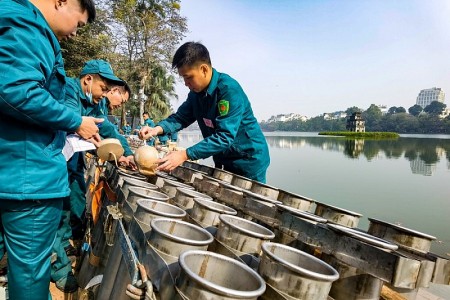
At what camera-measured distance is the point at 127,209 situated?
8.76 ft

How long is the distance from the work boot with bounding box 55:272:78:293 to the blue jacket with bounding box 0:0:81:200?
1.44m

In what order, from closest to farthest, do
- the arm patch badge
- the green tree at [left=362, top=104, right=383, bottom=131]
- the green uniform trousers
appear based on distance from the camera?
the green uniform trousers
the arm patch badge
the green tree at [left=362, top=104, right=383, bottom=131]

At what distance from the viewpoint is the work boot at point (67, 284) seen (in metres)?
3.19

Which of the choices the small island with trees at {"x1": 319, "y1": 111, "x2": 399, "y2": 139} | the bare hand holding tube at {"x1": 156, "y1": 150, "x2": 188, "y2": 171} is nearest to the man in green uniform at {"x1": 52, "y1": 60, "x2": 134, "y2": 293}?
the bare hand holding tube at {"x1": 156, "y1": 150, "x2": 188, "y2": 171}

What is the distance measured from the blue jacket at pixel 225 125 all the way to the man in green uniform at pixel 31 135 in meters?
1.76

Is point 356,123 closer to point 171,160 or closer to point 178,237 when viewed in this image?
point 171,160

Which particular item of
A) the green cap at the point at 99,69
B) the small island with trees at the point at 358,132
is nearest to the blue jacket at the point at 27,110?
the green cap at the point at 99,69

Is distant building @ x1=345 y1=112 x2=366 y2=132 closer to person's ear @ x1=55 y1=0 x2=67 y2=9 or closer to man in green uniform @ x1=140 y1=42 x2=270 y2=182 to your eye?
man in green uniform @ x1=140 y1=42 x2=270 y2=182

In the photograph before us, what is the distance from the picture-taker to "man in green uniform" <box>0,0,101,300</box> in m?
1.92

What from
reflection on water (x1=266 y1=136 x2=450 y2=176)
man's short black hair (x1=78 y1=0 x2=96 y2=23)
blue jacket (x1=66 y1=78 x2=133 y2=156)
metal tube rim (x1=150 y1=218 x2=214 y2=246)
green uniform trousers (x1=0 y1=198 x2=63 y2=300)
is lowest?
green uniform trousers (x1=0 y1=198 x2=63 y2=300)

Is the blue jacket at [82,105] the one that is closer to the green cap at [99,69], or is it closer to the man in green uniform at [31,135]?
the green cap at [99,69]

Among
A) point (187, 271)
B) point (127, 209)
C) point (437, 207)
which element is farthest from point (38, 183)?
point (437, 207)

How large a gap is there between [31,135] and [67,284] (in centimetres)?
183

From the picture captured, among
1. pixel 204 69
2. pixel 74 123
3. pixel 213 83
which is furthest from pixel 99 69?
pixel 74 123
